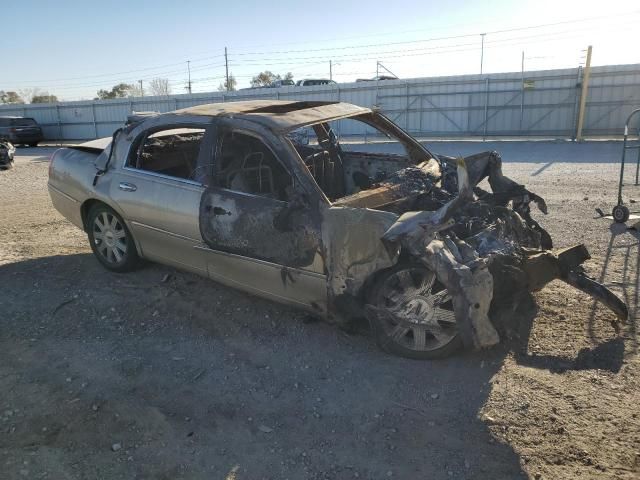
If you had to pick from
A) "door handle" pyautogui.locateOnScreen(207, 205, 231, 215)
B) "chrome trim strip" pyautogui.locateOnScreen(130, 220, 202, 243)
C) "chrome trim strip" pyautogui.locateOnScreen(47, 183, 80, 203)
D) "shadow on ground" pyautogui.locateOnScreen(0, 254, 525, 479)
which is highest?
"door handle" pyautogui.locateOnScreen(207, 205, 231, 215)

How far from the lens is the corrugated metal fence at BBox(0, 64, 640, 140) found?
18.3 meters

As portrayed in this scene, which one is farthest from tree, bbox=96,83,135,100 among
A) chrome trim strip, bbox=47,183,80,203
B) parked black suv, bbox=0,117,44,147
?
chrome trim strip, bbox=47,183,80,203

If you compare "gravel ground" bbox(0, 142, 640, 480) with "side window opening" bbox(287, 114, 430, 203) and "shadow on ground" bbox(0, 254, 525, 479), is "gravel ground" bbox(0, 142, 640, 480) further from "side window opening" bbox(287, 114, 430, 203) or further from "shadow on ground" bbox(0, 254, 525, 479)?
"side window opening" bbox(287, 114, 430, 203)

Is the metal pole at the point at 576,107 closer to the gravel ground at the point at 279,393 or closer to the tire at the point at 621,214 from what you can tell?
the tire at the point at 621,214

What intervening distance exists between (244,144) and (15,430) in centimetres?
277

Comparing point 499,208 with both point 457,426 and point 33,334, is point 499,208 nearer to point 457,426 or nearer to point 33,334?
point 457,426

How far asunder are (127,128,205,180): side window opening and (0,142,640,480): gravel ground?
3.59 ft

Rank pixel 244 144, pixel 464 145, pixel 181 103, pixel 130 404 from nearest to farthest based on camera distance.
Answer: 1. pixel 130 404
2. pixel 244 144
3. pixel 464 145
4. pixel 181 103

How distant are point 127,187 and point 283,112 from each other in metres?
1.66

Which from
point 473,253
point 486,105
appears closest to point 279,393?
point 473,253

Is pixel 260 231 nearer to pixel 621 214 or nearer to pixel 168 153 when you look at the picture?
pixel 168 153

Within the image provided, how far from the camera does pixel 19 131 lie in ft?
83.5

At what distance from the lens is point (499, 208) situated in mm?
4062

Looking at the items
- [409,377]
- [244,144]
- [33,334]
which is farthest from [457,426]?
[33,334]
